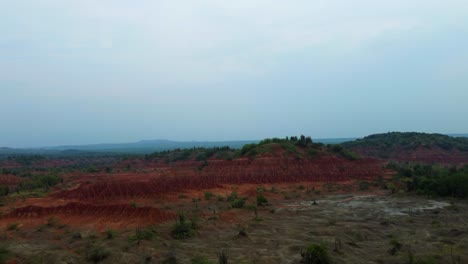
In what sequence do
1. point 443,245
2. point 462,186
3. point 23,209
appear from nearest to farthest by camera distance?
point 443,245
point 23,209
point 462,186

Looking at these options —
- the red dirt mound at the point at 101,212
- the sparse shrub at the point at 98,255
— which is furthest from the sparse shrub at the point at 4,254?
the red dirt mound at the point at 101,212

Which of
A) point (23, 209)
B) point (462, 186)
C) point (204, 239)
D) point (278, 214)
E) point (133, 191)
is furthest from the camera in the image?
point (133, 191)

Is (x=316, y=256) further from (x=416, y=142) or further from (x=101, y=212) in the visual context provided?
(x=416, y=142)

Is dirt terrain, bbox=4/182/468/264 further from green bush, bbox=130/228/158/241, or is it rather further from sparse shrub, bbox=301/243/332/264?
sparse shrub, bbox=301/243/332/264

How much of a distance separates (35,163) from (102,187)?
5610 cm

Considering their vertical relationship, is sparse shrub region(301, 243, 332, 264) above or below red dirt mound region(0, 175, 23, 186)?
above

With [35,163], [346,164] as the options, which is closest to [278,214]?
[346,164]

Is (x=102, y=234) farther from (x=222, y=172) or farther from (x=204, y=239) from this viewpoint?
(x=222, y=172)

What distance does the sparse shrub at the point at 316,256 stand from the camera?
10414mm

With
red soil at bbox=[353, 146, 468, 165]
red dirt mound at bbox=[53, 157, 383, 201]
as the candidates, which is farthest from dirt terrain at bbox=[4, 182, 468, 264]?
red soil at bbox=[353, 146, 468, 165]

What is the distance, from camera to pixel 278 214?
60.1 ft

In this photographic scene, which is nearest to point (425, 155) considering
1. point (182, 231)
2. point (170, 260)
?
point (182, 231)

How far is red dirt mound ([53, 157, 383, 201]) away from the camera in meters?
26.7

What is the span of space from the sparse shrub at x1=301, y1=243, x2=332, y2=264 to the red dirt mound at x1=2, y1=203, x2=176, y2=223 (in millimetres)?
7848
